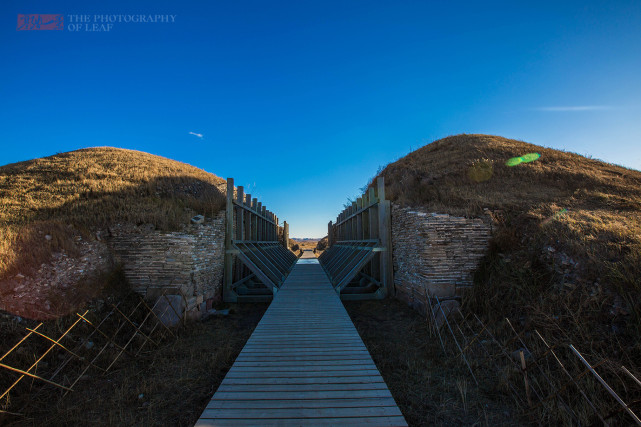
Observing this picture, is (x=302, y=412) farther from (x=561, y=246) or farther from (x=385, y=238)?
(x=385, y=238)

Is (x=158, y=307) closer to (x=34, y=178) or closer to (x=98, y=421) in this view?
(x=98, y=421)

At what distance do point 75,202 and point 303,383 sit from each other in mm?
9928

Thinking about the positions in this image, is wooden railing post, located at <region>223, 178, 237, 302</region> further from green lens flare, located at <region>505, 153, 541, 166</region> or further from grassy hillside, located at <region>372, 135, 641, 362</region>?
green lens flare, located at <region>505, 153, 541, 166</region>

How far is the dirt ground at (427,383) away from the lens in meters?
3.76

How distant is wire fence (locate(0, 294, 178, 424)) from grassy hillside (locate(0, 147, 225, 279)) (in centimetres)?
178

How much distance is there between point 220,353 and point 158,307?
2.36 metres

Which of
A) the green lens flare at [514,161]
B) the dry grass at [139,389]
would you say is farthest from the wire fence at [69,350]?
the green lens flare at [514,161]

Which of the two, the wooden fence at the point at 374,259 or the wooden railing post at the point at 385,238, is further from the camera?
the wooden railing post at the point at 385,238

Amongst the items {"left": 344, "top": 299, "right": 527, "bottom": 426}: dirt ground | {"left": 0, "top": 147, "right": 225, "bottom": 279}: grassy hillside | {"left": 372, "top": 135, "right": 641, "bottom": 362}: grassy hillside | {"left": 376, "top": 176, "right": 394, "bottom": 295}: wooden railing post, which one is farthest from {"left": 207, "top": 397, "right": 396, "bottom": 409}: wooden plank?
{"left": 376, "top": 176, "right": 394, "bottom": 295}: wooden railing post

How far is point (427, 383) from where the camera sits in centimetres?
452

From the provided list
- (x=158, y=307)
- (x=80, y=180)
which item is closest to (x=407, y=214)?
(x=158, y=307)

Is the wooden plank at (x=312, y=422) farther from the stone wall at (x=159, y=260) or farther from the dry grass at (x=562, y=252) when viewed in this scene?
the stone wall at (x=159, y=260)

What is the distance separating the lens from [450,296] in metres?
7.31

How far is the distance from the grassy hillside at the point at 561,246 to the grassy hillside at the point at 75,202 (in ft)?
28.0
